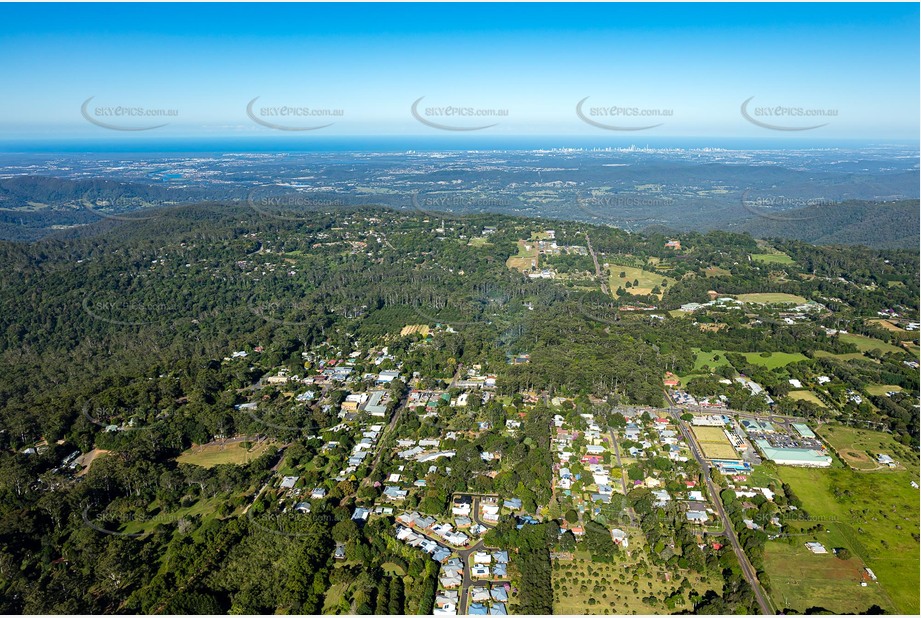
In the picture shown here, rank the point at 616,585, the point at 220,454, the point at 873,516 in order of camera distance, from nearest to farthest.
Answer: the point at 616,585 → the point at 873,516 → the point at 220,454

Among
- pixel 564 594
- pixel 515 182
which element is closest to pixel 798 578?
pixel 564 594

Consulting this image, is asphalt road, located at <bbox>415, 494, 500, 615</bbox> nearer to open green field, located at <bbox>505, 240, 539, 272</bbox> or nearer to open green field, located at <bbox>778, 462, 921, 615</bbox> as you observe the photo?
open green field, located at <bbox>778, 462, 921, 615</bbox>

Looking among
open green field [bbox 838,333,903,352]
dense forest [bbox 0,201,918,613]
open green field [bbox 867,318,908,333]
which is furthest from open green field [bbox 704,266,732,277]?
open green field [bbox 838,333,903,352]

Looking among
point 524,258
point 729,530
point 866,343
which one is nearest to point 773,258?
point 866,343

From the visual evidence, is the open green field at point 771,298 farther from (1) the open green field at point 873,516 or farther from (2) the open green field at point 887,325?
(1) the open green field at point 873,516

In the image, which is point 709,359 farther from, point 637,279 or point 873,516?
point 637,279
